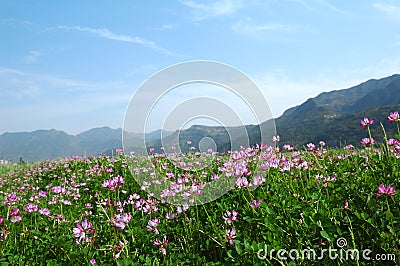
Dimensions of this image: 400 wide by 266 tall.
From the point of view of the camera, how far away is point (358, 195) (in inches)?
141

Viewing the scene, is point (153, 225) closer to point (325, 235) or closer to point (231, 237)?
point (231, 237)

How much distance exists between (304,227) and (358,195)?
30.8 inches

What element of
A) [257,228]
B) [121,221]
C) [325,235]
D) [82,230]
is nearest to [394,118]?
[325,235]

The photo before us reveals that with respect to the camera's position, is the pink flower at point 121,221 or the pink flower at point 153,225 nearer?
the pink flower at point 121,221

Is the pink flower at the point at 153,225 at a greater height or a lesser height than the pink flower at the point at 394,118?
lesser

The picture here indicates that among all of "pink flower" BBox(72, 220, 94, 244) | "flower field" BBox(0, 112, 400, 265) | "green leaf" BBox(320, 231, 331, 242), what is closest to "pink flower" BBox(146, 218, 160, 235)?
"flower field" BBox(0, 112, 400, 265)

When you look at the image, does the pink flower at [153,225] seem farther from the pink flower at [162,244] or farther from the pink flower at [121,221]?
the pink flower at [121,221]

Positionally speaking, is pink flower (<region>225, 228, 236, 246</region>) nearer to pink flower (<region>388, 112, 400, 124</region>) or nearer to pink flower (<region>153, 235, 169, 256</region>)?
pink flower (<region>153, 235, 169, 256</region>)

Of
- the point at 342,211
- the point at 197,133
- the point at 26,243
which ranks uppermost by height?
the point at 197,133

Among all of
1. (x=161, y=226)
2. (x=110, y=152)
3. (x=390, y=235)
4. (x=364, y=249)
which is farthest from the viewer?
(x=110, y=152)

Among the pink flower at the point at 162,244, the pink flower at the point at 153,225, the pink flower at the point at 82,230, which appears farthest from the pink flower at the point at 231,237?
the pink flower at the point at 82,230

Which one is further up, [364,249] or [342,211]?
[342,211]

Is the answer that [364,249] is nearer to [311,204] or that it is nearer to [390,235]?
[390,235]

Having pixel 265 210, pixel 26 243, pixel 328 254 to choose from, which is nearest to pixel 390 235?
pixel 328 254
